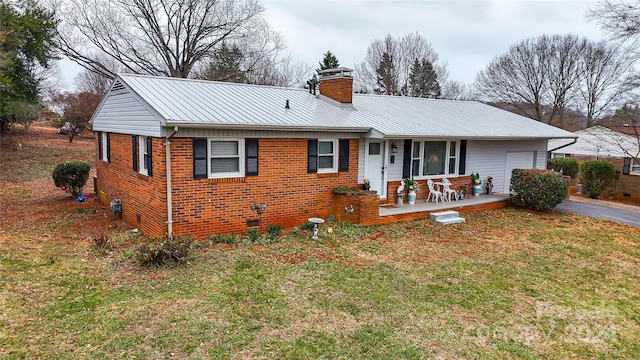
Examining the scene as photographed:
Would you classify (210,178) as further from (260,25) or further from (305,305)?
(260,25)

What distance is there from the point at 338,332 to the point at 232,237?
4522 mm

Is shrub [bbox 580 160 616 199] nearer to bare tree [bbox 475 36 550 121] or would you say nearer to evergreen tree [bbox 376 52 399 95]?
bare tree [bbox 475 36 550 121]

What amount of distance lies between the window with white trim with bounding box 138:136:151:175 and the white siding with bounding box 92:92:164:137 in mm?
208

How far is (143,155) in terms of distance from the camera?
31.9 ft

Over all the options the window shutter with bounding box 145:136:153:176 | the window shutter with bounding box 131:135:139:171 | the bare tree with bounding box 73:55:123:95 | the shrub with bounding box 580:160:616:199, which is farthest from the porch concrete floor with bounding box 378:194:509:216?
Result: the bare tree with bounding box 73:55:123:95

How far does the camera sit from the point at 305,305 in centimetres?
588

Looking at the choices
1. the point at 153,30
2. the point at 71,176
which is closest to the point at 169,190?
the point at 71,176

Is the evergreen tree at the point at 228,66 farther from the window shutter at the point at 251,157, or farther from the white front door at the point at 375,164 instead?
the window shutter at the point at 251,157

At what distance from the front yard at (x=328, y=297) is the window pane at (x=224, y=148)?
2.08 m

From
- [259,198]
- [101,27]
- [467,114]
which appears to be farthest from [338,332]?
[101,27]

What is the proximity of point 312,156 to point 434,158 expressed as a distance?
5002mm

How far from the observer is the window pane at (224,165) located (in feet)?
29.9

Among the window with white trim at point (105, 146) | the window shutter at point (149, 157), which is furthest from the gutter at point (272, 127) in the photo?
the window with white trim at point (105, 146)

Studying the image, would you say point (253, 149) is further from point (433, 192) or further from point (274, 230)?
point (433, 192)
